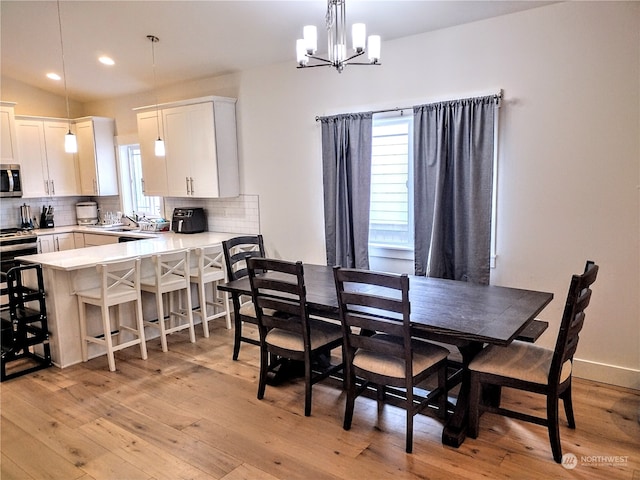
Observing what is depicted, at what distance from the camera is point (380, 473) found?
2.27m

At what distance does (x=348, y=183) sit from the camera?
13.5 ft

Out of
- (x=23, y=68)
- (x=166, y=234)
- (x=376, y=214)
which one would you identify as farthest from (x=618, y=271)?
(x=23, y=68)

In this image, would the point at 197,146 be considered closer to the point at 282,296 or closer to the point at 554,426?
the point at 282,296

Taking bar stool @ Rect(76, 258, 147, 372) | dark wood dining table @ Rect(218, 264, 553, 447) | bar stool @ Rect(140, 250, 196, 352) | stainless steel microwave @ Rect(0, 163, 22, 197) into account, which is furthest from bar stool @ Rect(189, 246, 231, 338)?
stainless steel microwave @ Rect(0, 163, 22, 197)

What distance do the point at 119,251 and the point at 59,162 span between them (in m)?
2.93

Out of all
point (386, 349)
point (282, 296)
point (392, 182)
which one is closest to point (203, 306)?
point (282, 296)

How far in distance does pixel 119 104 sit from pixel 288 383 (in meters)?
4.73

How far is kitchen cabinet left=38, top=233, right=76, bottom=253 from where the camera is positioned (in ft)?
18.7

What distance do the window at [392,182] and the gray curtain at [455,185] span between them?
0.22 meters

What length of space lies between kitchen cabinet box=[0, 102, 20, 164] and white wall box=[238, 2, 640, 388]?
450 cm

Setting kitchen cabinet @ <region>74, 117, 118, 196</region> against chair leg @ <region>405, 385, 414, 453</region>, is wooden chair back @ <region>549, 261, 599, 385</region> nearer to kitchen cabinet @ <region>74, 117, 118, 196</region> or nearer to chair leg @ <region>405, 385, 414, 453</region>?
chair leg @ <region>405, 385, 414, 453</region>

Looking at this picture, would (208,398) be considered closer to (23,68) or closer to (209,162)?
(209,162)

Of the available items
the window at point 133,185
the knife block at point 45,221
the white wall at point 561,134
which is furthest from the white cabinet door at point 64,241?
the white wall at point 561,134

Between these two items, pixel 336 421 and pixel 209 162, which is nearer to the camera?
pixel 336 421
